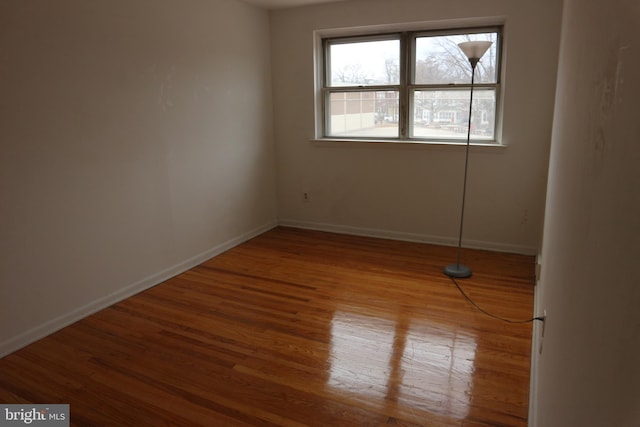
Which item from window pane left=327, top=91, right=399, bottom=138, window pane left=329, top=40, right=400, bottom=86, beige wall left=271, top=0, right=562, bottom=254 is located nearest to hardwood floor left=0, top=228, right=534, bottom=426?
beige wall left=271, top=0, right=562, bottom=254

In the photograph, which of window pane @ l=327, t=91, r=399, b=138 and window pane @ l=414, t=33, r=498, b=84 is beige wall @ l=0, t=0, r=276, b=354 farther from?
window pane @ l=414, t=33, r=498, b=84

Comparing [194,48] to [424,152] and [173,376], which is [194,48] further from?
[173,376]

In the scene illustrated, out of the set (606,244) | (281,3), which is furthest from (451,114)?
(606,244)

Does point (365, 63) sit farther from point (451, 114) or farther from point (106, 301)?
point (106, 301)

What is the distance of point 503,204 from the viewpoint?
4.21 m

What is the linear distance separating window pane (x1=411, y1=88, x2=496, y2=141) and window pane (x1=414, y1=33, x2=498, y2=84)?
0.12 meters

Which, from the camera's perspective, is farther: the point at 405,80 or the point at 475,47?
the point at 405,80

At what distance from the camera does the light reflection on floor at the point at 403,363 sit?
2219mm

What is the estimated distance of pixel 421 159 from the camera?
4465 mm

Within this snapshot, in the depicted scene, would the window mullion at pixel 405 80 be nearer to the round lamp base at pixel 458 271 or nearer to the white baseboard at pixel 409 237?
the white baseboard at pixel 409 237

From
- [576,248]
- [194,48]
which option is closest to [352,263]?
[194,48]

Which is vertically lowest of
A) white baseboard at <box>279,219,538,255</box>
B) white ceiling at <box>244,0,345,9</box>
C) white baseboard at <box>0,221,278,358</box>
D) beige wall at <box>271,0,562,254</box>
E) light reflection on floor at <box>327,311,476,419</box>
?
light reflection on floor at <box>327,311,476,419</box>

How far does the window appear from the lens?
4.24 m

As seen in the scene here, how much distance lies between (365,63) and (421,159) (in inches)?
46.5
